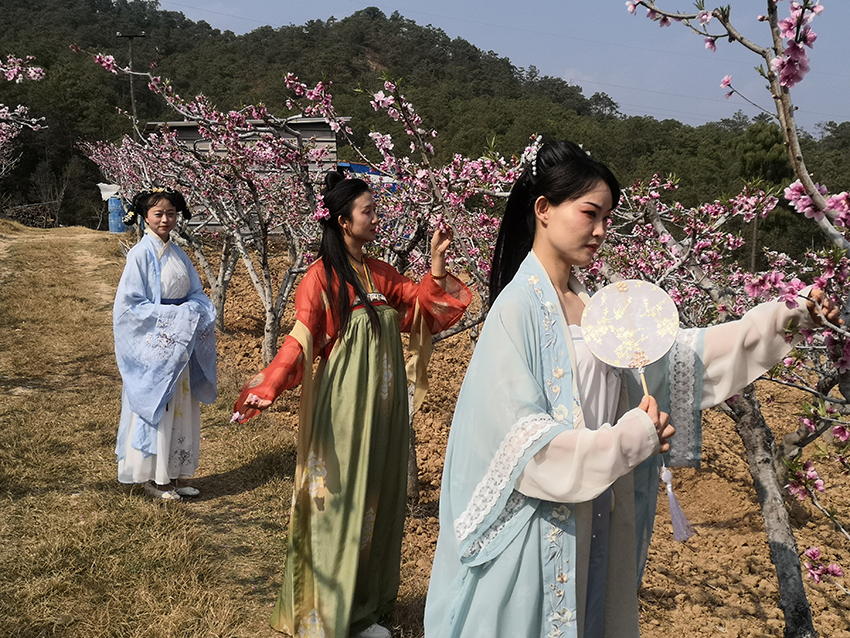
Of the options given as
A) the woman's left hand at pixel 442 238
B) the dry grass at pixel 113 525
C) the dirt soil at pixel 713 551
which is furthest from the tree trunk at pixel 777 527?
the dry grass at pixel 113 525

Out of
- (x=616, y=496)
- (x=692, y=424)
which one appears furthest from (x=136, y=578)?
(x=692, y=424)

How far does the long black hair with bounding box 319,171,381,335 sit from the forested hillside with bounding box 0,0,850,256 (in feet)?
1.84

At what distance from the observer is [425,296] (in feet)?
10.4

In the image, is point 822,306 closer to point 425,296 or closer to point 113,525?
point 425,296

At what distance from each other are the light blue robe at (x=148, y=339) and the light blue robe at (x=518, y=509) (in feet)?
9.72

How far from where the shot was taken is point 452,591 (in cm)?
173

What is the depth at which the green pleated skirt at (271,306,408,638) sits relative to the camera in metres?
2.84

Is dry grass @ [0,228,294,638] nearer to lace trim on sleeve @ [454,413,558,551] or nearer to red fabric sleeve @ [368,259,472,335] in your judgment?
red fabric sleeve @ [368,259,472,335]

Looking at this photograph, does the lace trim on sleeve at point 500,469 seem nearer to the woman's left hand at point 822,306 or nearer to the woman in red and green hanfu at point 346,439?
the woman's left hand at point 822,306

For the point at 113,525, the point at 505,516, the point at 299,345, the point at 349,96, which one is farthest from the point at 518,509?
the point at 349,96

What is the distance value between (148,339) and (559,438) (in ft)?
11.2

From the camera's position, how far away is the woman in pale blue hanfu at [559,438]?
5.12 ft

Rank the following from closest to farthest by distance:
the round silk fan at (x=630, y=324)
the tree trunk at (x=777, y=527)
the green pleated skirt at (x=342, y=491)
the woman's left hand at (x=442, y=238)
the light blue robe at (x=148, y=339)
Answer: the round silk fan at (x=630, y=324)
the tree trunk at (x=777, y=527)
the woman's left hand at (x=442, y=238)
the green pleated skirt at (x=342, y=491)
the light blue robe at (x=148, y=339)

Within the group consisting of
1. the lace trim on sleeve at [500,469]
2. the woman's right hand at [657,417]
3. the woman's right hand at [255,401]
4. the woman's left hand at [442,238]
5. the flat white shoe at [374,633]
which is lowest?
the flat white shoe at [374,633]
